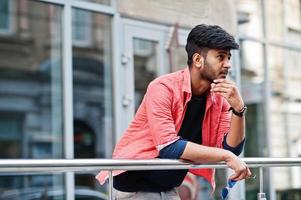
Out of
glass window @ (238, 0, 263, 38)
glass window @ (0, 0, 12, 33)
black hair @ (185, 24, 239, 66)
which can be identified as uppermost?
glass window @ (0, 0, 12, 33)

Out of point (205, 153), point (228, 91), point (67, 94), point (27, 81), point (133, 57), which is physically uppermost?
point (27, 81)

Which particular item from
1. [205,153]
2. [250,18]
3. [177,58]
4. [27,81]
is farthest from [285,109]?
[205,153]

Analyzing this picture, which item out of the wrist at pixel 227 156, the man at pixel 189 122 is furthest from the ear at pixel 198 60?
the wrist at pixel 227 156

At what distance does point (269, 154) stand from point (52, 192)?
3.01m

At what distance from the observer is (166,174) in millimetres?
3459

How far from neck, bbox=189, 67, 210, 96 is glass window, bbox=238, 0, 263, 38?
5034mm

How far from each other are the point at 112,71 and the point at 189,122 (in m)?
4.09

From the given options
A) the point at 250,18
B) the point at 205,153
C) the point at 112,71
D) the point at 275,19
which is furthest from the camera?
the point at 275,19

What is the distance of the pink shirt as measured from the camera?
3277 mm

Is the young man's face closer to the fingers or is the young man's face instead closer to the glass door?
the fingers

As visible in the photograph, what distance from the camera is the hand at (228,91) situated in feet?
11.0

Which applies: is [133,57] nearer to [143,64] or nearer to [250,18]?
[143,64]

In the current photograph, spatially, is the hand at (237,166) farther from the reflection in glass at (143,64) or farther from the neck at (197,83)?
the reflection in glass at (143,64)

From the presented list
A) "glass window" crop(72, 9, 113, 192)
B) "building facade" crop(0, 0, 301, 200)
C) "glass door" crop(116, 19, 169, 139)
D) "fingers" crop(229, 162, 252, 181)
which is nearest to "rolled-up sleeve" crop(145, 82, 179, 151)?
"fingers" crop(229, 162, 252, 181)
